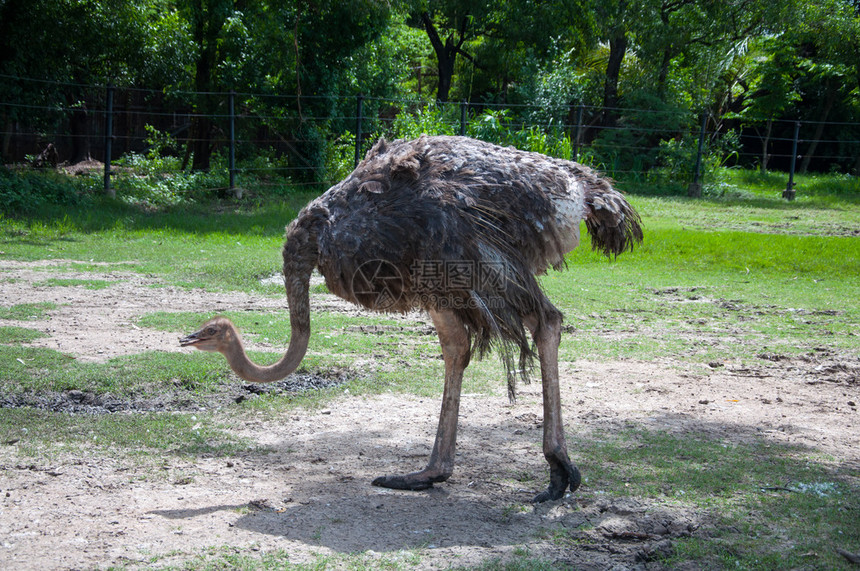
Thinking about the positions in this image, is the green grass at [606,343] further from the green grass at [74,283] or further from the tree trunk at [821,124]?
the tree trunk at [821,124]

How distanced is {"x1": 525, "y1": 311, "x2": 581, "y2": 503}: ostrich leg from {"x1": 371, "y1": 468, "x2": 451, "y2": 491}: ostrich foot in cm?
52

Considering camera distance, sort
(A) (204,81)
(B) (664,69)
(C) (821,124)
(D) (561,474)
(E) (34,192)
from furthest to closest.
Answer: (C) (821,124), (B) (664,69), (A) (204,81), (E) (34,192), (D) (561,474)

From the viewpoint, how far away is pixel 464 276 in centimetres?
395

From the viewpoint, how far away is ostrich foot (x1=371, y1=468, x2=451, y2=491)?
4.16 m

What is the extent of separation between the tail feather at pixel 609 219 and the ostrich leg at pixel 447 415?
0.93m

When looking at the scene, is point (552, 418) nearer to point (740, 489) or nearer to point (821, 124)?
point (740, 489)

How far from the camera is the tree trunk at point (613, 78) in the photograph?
1970 centimetres

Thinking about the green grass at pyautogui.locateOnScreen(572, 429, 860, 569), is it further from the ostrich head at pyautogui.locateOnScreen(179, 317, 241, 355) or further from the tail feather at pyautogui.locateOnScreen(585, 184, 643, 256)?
the ostrich head at pyautogui.locateOnScreen(179, 317, 241, 355)

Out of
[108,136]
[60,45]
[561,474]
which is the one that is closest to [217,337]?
[561,474]

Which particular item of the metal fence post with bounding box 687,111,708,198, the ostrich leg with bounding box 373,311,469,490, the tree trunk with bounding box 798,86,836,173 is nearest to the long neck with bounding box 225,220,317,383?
the ostrich leg with bounding box 373,311,469,490

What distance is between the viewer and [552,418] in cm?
415

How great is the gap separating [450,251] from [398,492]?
4.09 feet

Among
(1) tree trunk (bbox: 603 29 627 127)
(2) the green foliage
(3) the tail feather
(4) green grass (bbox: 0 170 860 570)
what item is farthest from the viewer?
(1) tree trunk (bbox: 603 29 627 127)

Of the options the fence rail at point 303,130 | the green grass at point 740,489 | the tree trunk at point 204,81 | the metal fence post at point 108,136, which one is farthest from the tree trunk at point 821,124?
the green grass at point 740,489
